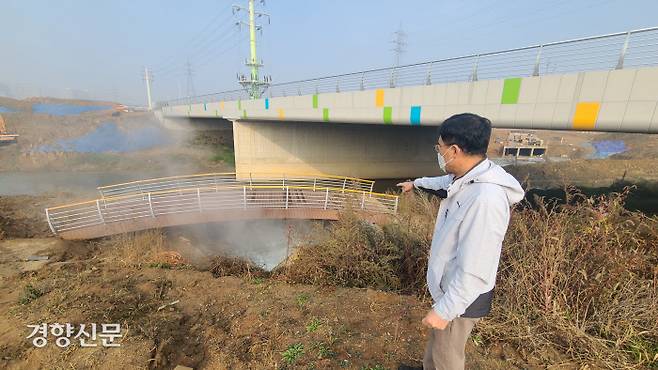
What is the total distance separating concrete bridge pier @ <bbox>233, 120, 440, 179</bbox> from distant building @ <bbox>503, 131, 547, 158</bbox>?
20.7 meters

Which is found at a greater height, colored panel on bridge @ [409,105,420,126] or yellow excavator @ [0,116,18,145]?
colored panel on bridge @ [409,105,420,126]

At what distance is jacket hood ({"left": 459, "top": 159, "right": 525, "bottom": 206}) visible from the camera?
5.23 ft

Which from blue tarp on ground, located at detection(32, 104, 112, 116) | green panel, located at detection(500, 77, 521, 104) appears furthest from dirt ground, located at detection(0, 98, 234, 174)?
green panel, located at detection(500, 77, 521, 104)

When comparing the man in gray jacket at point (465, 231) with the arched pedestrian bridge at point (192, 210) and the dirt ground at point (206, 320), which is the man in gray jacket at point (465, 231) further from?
the arched pedestrian bridge at point (192, 210)

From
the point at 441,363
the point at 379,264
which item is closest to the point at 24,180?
the point at 379,264

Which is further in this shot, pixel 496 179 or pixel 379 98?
pixel 379 98

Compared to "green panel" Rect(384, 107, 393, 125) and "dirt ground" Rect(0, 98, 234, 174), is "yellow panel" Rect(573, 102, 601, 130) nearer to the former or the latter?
"green panel" Rect(384, 107, 393, 125)

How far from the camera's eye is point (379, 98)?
470 inches

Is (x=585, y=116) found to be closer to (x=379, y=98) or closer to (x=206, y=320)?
(x=379, y=98)

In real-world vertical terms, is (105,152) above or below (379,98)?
below

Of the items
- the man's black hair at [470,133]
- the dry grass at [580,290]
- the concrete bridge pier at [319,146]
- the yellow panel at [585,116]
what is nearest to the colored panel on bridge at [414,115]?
the yellow panel at [585,116]

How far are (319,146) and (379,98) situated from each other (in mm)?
10239

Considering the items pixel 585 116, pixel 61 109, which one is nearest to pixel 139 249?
pixel 585 116

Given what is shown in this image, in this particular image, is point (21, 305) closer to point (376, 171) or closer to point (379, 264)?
point (379, 264)
